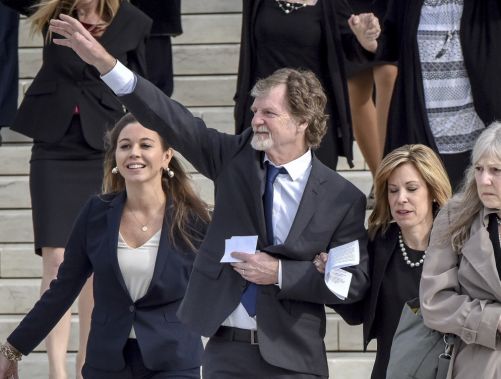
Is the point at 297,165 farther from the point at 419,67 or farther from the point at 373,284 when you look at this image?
the point at 419,67

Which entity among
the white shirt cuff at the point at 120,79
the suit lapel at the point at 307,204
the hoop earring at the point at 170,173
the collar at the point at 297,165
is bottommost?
the hoop earring at the point at 170,173

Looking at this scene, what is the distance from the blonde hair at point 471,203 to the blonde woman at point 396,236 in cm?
45

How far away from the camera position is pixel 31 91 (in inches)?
324

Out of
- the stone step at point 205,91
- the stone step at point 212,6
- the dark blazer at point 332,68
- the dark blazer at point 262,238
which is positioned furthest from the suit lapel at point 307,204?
the stone step at point 212,6

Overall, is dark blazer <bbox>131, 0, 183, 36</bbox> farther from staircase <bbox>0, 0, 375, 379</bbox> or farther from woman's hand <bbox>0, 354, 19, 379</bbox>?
woman's hand <bbox>0, 354, 19, 379</bbox>

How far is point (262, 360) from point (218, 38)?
16.3ft

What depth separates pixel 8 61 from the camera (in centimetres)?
948

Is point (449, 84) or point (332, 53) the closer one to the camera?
point (449, 84)

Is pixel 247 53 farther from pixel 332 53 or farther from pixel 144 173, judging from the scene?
pixel 144 173

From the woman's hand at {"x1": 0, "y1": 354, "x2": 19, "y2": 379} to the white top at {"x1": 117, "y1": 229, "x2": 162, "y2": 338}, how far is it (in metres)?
0.55

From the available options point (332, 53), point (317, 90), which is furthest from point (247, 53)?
point (317, 90)

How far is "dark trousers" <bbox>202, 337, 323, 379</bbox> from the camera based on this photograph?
19.1 feet

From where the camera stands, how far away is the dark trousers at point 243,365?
5.82 meters

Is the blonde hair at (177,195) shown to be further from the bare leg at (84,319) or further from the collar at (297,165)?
the bare leg at (84,319)
